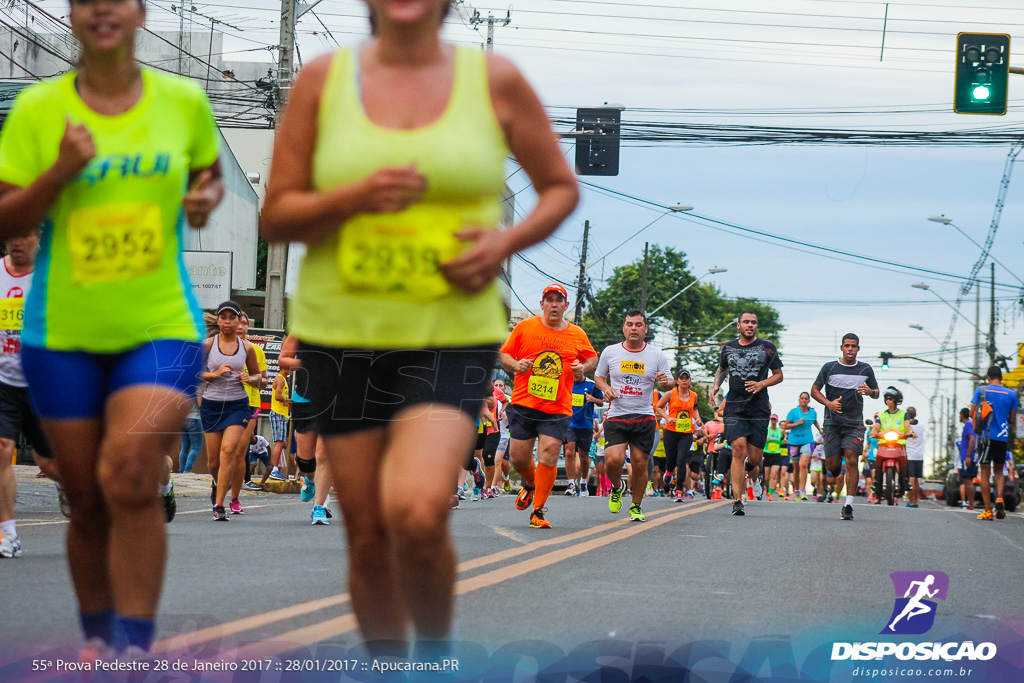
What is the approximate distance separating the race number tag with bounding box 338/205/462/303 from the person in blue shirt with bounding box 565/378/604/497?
13258 millimetres

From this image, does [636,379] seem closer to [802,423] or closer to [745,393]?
[745,393]

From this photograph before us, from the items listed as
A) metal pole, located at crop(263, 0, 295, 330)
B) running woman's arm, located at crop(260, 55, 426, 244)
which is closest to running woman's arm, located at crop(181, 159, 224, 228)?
running woman's arm, located at crop(260, 55, 426, 244)

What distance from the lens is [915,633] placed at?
5523mm

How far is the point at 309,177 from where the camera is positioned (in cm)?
327

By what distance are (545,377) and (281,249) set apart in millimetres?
16213

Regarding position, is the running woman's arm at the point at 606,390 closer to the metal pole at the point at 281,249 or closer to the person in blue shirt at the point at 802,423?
the metal pole at the point at 281,249

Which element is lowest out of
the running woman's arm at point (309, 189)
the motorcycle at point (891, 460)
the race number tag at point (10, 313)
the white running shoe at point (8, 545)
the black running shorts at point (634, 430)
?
the motorcycle at point (891, 460)

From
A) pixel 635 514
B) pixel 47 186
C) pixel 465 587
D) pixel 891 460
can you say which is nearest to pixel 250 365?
pixel 635 514

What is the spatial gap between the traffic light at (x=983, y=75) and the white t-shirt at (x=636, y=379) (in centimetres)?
693

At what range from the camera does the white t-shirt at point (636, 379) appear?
1327 centimetres

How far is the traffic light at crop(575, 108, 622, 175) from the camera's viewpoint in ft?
73.4

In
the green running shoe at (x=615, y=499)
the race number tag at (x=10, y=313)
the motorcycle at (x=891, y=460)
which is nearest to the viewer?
the race number tag at (x=10, y=313)

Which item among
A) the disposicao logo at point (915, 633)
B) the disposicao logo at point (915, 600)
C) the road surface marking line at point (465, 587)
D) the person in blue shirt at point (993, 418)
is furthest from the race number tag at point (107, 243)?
the person in blue shirt at point (993, 418)

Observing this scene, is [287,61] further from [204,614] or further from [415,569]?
[415,569]
